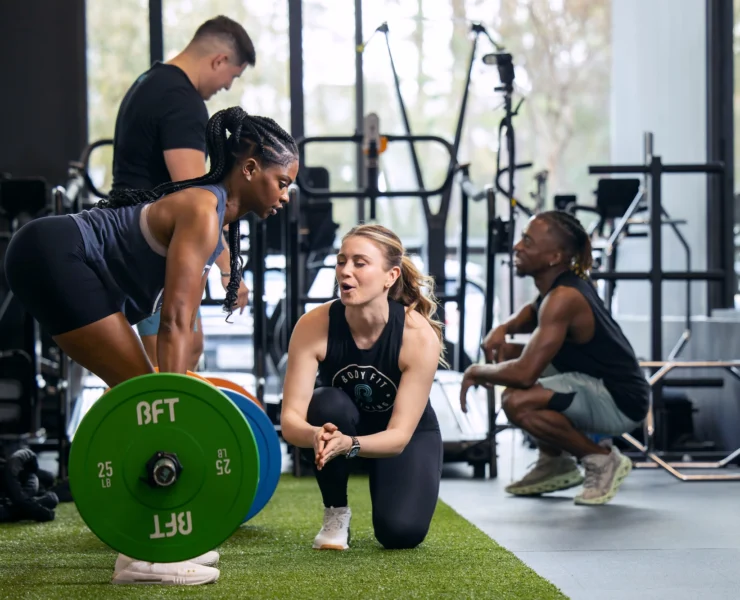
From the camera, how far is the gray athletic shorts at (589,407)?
13.2 ft

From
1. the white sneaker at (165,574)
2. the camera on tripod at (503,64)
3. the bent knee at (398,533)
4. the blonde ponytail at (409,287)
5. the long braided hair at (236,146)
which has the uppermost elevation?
the camera on tripod at (503,64)

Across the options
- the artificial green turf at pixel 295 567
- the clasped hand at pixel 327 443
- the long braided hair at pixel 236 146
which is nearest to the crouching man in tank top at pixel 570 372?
the artificial green turf at pixel 295 567

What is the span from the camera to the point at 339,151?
25.4ft

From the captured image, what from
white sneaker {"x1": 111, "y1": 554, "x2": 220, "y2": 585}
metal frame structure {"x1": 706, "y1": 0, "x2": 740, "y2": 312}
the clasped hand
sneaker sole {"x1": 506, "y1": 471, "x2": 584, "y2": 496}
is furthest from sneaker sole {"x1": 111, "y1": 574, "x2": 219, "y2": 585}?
metal frame structure {"x1": 706, "y1": 0, "x2": 740, "y2": 312}

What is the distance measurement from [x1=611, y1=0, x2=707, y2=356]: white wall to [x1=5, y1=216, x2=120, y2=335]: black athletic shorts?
4.38 meters

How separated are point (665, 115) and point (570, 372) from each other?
127 inches

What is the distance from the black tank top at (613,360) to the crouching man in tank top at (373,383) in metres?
1.14

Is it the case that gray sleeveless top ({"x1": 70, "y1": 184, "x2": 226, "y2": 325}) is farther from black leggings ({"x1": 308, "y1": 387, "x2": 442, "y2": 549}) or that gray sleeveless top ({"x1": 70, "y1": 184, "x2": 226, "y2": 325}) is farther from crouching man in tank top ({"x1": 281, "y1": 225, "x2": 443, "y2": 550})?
black leggings ({"x1": 308, "y1": 387, "x2": 442, "y2": 549})

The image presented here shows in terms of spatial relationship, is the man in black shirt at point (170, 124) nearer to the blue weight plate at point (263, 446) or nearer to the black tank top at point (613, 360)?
the blue weight plate at point (263, 446)

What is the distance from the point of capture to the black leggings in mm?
2914

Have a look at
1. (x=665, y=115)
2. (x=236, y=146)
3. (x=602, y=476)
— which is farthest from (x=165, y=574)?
(x=665, y=115)

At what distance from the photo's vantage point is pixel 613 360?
13.2 feet

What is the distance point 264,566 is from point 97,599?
0.52 m

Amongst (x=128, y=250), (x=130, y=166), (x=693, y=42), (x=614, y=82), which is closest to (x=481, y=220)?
(x=614, y=82)
